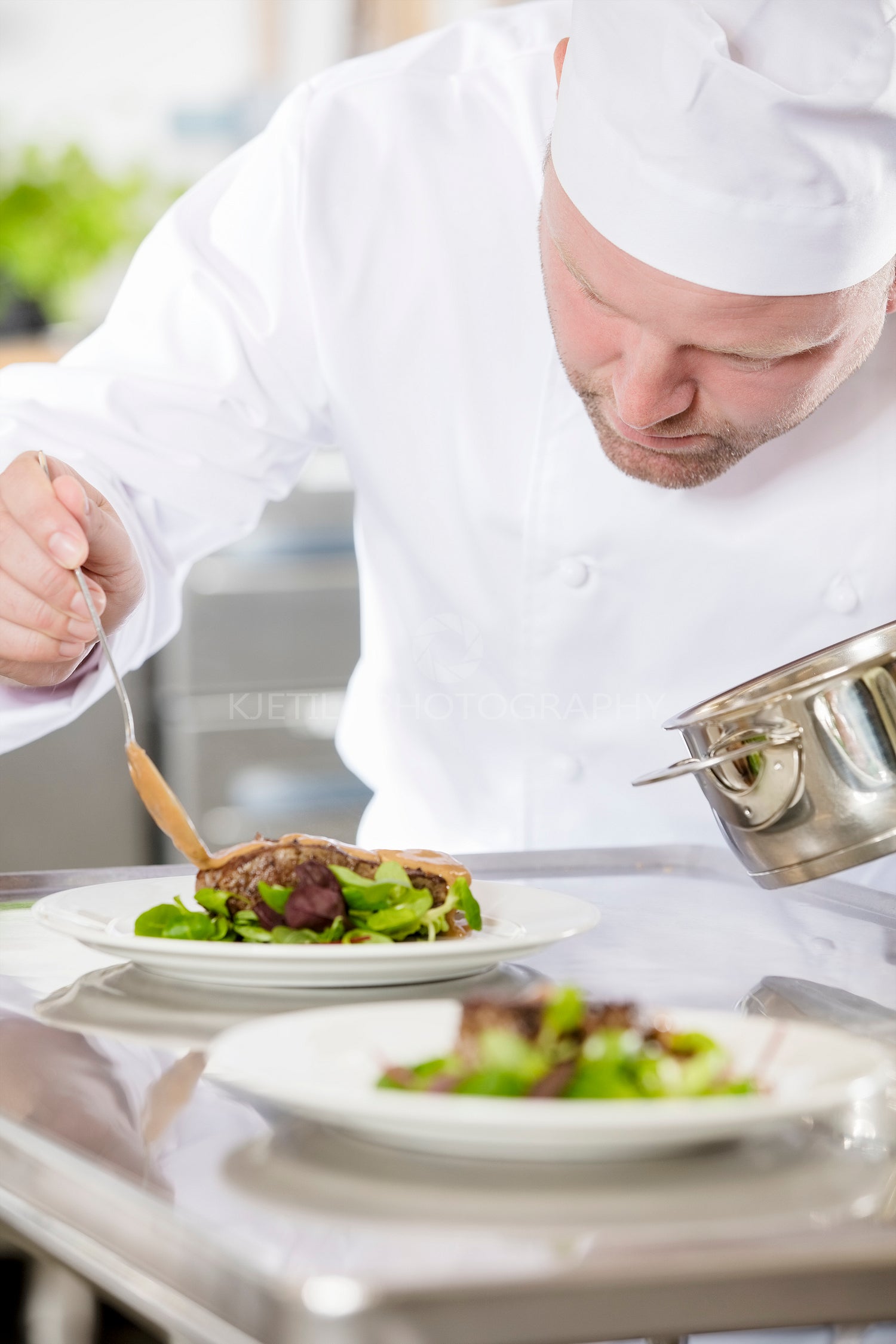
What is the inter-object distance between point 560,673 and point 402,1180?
98cm

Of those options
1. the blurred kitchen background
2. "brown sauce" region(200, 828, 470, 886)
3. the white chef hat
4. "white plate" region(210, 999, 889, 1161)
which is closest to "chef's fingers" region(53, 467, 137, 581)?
"brown sauce" region(200, 828, 470, 886)

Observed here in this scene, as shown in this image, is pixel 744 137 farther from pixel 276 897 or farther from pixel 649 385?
pixel 276 897

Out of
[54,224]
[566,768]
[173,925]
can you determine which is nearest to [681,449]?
[566,768]

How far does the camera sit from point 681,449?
132cm

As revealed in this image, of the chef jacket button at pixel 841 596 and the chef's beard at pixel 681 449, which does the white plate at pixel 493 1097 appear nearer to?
the chef's beard at pixel 681 449

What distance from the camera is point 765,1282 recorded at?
543 mm

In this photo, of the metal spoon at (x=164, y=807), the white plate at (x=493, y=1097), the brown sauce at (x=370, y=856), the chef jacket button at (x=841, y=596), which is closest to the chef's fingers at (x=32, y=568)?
the metal spoon at (x=164, y=807)

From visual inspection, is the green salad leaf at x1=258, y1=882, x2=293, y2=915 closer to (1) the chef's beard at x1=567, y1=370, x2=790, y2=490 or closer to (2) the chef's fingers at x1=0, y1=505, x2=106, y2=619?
(2) the chef's fingers at x1=0, y1=505, x2=106, y2=619

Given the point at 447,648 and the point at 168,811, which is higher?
the point at 447,648

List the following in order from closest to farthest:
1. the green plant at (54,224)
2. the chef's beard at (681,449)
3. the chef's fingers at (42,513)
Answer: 1. the chef's fingers at (42,513)
2. the chef's beard at (681,449)
3. the green plant at (54,224)

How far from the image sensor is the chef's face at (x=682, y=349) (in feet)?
3.98

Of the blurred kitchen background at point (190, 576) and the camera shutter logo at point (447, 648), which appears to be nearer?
the camera shutter logo at point (447, 648)

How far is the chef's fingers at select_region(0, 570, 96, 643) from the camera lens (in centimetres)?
117

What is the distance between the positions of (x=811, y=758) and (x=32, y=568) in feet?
1.82
